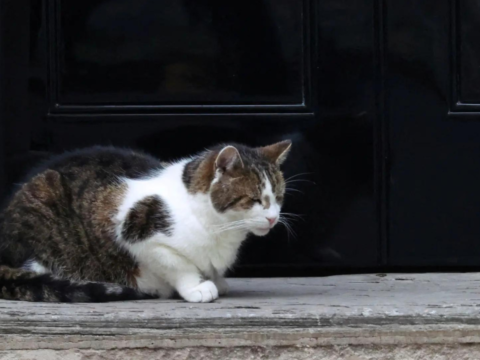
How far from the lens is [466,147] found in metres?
3.65

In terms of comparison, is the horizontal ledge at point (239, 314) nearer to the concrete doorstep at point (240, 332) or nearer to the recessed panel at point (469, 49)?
the concrete doorstep at point (240, 332)

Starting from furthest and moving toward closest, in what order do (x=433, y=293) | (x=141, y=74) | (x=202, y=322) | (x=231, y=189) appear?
(x=141, y=74) → (x=433, y=293) → (x=231, y=189) → (x=202, y=322)

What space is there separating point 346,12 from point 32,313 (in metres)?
1.67

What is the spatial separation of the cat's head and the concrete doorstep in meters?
0.31

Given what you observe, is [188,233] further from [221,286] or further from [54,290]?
[54,290]

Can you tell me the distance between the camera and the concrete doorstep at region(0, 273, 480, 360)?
2.70 meters

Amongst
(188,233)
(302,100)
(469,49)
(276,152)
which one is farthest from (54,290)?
(469,49)

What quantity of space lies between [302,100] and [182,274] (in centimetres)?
96

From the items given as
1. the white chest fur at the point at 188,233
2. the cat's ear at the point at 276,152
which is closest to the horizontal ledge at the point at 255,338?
the white chest fur at the point at 188,233

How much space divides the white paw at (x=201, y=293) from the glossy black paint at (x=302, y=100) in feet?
2.33

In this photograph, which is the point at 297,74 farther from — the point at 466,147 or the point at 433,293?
the point at 433,293

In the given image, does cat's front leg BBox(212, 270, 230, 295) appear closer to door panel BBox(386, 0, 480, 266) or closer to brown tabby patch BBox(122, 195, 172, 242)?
brown tabby patch BBox(122, 195, 172, 242)

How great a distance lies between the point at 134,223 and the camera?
3035 mm

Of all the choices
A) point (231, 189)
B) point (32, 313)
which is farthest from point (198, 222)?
point (32, 313)
